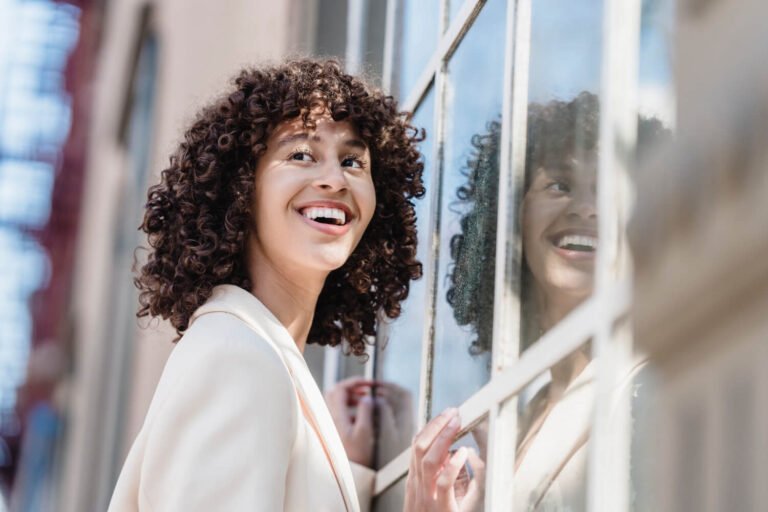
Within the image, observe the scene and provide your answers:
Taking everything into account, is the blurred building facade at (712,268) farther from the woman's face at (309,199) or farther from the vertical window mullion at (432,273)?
the vertical window mullion at (432,273)

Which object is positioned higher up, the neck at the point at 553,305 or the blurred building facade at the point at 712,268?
the blurred building facade at the point at 712,268

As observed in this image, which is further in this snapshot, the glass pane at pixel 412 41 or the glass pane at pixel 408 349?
the glass pane at pixel 412 41

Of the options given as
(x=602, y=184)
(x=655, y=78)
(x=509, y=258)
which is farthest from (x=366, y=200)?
(x=655, y=78)

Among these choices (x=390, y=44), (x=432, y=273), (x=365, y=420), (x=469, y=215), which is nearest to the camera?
(x=469, y=215)

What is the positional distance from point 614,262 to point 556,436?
367mm

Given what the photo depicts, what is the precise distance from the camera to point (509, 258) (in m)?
2.51

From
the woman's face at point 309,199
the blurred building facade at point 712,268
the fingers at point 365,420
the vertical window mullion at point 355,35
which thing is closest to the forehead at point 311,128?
the woman's face at point 309,199

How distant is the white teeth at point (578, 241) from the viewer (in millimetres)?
2039

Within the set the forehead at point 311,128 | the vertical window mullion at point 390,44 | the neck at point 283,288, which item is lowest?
the neck at point 283,288

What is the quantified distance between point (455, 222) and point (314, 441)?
2.42 feet

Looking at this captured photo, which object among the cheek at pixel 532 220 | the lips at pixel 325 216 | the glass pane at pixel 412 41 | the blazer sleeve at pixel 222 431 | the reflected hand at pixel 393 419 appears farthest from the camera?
the glass pane at pixel 412 41

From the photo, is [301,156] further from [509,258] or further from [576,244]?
[576,244]

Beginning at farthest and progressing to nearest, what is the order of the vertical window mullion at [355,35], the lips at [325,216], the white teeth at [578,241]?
the vertical window mullion at [355,35] → the lips at [325,216] → the white teeth at [578,241]

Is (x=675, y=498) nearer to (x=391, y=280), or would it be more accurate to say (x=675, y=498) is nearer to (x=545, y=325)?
(x=545, y=325)
